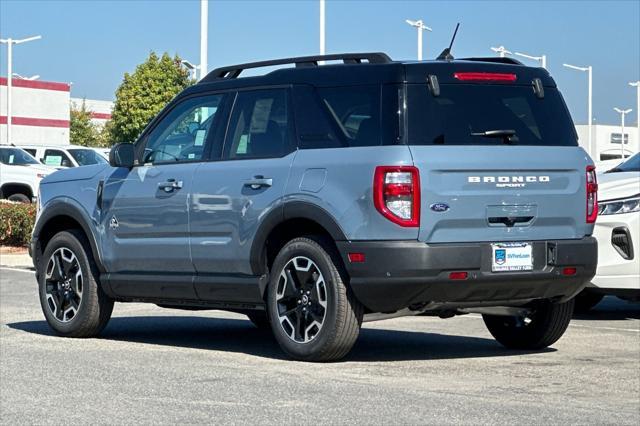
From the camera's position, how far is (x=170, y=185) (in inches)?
418

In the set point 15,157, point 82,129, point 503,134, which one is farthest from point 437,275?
point 82,129

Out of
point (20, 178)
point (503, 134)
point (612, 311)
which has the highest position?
point (20, 178)

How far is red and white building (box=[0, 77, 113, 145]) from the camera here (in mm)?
78375

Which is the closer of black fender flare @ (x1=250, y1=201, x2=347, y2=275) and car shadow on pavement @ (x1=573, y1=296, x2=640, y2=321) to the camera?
black fender flare @ (x1=250, y1=201, x2=347, y2=275)

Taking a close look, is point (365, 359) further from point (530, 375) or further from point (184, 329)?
point (184, 329)

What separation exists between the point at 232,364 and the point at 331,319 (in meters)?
0.76

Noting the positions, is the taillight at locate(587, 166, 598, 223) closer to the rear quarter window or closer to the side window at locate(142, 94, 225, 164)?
the rear quarter window

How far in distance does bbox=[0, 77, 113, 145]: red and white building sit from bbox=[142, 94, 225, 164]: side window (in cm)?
6756

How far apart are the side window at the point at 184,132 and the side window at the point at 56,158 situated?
77.6 ft

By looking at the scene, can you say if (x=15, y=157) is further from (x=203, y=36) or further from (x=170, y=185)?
(x=170, y=185)

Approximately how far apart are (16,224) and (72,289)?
44.2 feet

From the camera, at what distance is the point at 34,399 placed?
7.92 m

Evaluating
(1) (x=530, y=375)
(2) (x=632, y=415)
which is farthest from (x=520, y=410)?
(1) (x=530, y=375)

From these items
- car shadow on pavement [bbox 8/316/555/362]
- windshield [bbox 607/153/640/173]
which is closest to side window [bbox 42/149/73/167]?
car shadow on pavement [bbox 8/316/555/362]
